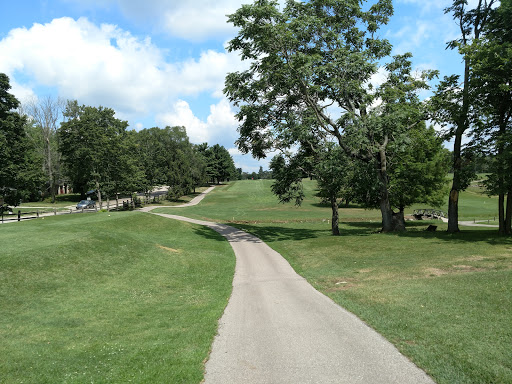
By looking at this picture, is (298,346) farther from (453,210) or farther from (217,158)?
(217,158)

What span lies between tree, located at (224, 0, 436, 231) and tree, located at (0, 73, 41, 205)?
29.9 m

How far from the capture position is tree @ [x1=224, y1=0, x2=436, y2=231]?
25.7 metres

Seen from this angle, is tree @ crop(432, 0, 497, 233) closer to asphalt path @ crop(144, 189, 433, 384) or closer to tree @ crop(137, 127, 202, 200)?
asphalt path @ crop(144, 189, 433, 384)

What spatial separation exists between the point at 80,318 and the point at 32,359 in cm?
320

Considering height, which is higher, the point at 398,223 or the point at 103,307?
the point at 398,223

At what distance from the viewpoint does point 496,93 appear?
22.9 m

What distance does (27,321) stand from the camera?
31.6ft

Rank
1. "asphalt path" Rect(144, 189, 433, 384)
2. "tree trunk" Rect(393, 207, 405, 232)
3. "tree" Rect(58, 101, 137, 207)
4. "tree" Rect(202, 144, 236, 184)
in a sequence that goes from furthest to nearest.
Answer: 1. "tree" Rect(202, 144, 236, 184)
2. "tree" Rect(58, 101, 137, 207)
3. "tree trunk" Rect(393, 207, 405, 232)
4. "asphalt path" Rect(144, 189, 433, 384)

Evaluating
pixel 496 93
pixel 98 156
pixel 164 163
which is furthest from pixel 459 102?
pixel 164 163

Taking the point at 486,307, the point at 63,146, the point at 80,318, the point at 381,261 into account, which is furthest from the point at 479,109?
the point at 63,146

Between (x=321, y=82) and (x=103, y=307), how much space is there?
77.9ft

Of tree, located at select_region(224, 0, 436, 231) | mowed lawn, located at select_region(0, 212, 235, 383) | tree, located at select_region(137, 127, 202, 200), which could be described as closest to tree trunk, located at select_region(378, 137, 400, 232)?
tree, located at select_region(224, 0, 436, 231)

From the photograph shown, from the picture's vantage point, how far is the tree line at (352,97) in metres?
24.2

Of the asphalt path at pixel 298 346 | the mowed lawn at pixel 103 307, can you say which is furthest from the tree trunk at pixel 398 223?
the asphalt path at pixel 298 346
